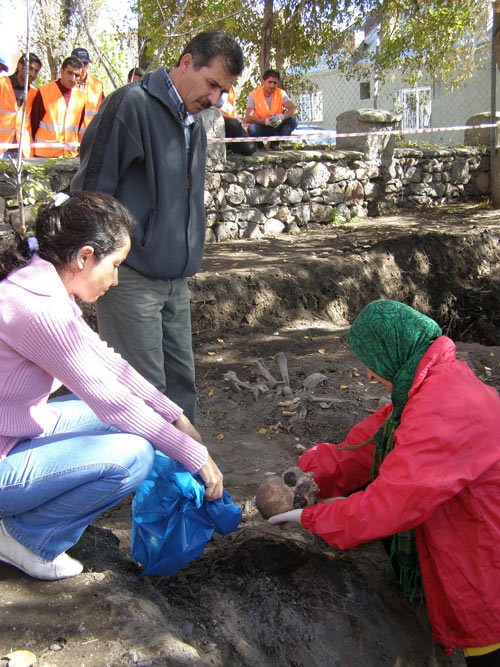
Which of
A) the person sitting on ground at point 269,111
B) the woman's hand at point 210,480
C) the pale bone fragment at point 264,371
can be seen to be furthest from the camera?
the person sitting on ground at point 269,111

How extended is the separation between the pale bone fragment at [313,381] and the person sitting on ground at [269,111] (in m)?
5.66

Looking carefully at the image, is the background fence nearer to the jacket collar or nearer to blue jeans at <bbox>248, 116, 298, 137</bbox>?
blue jeans at <bbox>248, 116, 298, 137</bbox>

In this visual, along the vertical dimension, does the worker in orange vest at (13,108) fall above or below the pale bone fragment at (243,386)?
above

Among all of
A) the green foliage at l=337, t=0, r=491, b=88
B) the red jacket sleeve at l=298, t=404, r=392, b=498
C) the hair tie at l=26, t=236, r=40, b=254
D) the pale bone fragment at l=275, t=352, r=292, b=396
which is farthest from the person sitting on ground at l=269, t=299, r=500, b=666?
the green foliage at l=337, t=0, r=491, b=88

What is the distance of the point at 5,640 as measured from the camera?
1.84 m

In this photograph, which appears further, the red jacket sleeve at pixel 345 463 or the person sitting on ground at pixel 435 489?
the red jacket sleeve at pixel 345 463

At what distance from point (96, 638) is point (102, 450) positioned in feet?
1.99

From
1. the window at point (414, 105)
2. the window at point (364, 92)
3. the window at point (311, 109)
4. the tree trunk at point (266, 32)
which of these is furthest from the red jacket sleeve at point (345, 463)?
the window at point (311, 109)

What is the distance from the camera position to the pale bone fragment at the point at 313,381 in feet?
15.3

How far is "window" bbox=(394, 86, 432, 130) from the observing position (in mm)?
16656

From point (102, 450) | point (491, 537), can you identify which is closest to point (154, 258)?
point (102, 450)

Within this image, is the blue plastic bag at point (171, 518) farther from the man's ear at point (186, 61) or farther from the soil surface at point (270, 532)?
the man's ear at point (186, 61)

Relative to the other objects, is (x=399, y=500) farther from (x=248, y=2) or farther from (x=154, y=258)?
(x=248, y=2)

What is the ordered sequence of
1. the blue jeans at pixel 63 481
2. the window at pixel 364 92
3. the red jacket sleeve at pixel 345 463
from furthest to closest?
1. the window at pixel 364 92
2. the red jacket sleeve at pixel 345 463
3. the blue jeans at pixel 63 481
